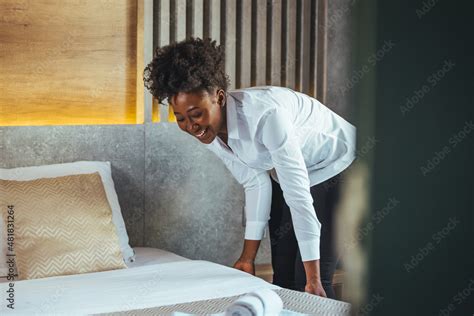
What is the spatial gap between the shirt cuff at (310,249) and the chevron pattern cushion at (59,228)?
1003 mm

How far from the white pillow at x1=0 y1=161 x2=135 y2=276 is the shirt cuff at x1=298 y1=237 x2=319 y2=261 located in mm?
1128

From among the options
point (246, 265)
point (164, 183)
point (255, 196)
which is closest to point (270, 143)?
point (255, 196)

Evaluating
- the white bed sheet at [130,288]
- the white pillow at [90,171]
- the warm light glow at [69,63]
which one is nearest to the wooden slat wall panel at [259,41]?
the warm light glow at [69,63]

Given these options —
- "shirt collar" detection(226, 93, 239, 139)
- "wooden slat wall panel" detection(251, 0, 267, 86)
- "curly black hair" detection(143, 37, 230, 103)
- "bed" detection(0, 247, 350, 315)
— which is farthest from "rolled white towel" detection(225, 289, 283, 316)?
"wooden slat wall panel" detection(251, 0, 267, 86)

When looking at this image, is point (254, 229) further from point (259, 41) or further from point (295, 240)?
point (259, 41)

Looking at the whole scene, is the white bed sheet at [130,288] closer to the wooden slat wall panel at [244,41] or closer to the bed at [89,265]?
the bed at [89,265]

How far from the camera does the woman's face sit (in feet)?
7.69

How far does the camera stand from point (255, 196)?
261cm

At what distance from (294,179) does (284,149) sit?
0.10 meters

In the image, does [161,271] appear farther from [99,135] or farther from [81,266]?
[99,135]

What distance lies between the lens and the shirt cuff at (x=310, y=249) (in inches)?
90.3

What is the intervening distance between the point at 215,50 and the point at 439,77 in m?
2.31

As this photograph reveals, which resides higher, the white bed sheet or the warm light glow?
the warm light glow

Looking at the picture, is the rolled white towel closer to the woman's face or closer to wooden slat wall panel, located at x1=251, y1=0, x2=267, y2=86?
the woman's face
